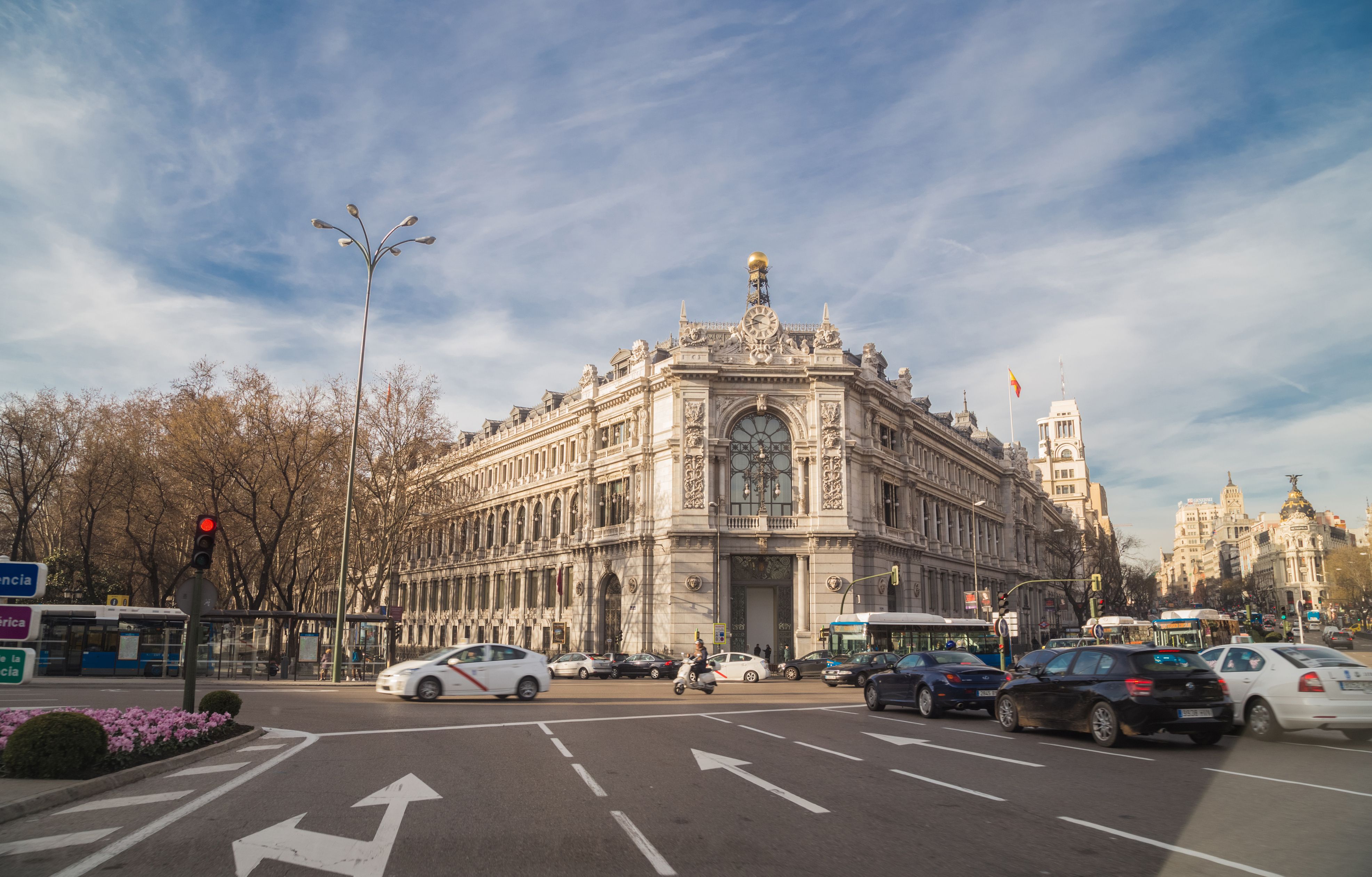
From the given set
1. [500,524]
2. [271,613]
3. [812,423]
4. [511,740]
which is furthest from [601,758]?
[500,524]

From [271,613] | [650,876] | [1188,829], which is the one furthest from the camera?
[271,613]

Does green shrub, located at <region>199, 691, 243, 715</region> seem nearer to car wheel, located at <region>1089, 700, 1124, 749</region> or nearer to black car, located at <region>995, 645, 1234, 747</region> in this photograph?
black car, located at <region>995, 645, 1234, 747</region>

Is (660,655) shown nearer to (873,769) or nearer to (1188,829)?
(873,769)

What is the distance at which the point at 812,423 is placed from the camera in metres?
48.9

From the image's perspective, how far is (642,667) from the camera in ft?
143

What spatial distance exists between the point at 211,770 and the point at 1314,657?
15942 millimetres

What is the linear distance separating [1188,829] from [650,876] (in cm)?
469

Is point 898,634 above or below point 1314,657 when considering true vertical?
below

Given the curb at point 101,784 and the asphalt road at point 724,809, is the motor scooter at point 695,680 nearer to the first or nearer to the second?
the asphalt road at point 724,809

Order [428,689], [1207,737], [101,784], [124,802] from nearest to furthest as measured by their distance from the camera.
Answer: [124,802] → [101,784] → [1207,737] → [428,689]

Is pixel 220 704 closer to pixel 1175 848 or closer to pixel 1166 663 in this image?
pixel 1175 848

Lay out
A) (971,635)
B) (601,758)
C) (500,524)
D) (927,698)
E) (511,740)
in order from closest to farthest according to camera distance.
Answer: (601,758)
(511,740)
(927,698)
(971,635)
(500,524)

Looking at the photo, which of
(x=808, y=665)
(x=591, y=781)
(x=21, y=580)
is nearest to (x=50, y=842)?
(x=21, y=580)

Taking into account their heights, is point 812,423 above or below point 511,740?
above
